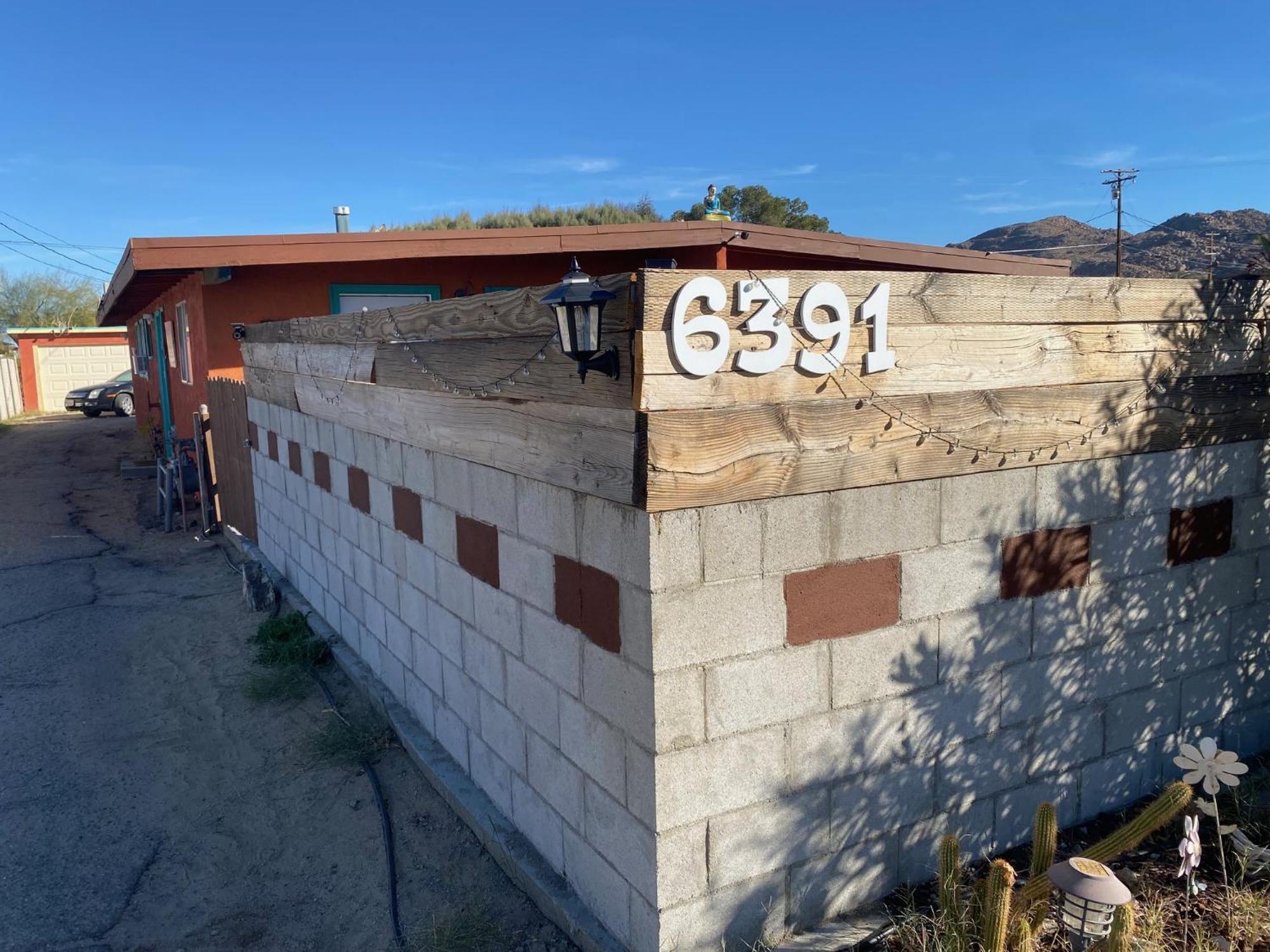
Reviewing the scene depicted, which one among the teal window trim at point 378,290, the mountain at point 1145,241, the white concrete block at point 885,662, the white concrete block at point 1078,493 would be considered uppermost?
the mountain at point 1145,241

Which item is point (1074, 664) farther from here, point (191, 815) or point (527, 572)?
point (191, 815)

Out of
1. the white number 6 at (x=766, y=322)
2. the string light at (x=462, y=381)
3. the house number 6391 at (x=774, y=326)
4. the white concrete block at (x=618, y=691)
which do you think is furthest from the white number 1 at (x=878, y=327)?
the white concrete block at (x=618, y=691)

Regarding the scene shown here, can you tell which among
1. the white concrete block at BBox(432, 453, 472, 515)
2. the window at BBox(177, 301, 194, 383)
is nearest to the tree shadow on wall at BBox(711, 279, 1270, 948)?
the white concrete block at BBox(432, 453, 472, 515)

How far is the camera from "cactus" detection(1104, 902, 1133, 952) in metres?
2.53

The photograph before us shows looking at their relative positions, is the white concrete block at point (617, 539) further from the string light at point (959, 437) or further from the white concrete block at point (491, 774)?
the white concrete block at point (491, 774)

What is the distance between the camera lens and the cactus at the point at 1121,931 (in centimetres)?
253

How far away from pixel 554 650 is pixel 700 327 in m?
1.42

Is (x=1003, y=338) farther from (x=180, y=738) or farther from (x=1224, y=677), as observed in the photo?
(x=180, y=738)

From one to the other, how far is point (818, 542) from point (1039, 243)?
5982 centimetres

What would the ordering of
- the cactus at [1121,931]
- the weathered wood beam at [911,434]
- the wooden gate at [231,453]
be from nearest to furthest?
the cactus at [1121,931] < the weathered wood beam at [911,434] < the wooden gate at [231,453]

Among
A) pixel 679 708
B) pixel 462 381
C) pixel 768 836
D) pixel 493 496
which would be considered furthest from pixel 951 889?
pixel 462 381

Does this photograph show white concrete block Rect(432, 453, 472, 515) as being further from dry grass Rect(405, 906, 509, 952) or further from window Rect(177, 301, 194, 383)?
window Rect(177, 301, 194, 383)

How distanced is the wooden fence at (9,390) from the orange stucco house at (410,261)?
20.7 metres

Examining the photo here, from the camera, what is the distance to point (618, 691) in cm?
Answer: 301
